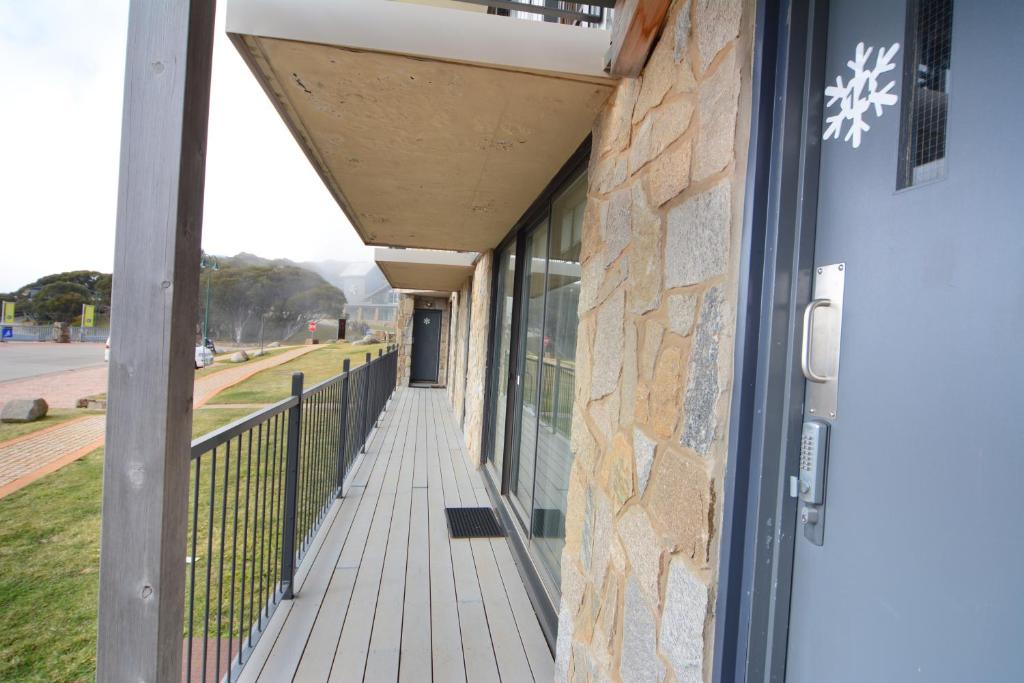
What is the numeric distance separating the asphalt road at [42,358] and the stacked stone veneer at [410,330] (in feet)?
73.6

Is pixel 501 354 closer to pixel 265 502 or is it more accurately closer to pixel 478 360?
pixel 478 360

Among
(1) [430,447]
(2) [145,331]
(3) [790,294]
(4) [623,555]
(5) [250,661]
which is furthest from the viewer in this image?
(1) [430,447]

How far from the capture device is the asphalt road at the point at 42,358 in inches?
930

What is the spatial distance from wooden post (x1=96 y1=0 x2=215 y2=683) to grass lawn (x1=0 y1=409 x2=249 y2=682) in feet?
8.80

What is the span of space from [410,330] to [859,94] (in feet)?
38.3

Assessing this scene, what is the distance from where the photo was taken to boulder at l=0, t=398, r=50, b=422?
44.5 feet

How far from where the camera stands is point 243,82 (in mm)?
1692

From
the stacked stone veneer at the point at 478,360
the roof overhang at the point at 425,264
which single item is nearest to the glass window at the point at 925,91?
the stacked stone veneer at the point at 478,360

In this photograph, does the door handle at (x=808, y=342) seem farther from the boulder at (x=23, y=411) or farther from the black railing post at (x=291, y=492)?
the boulder at (x=23, y=411)

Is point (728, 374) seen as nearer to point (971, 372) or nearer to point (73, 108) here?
point (971, 372)

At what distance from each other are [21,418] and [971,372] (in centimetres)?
1940

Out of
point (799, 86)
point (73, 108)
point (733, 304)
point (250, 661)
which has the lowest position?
point (250, 661)

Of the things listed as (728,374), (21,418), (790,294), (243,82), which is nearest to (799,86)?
(790,294)

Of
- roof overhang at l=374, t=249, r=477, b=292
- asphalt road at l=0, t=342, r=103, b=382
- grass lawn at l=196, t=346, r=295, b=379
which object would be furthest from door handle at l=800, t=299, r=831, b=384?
grass lawn at l=196, t=346, r=295, b=379
